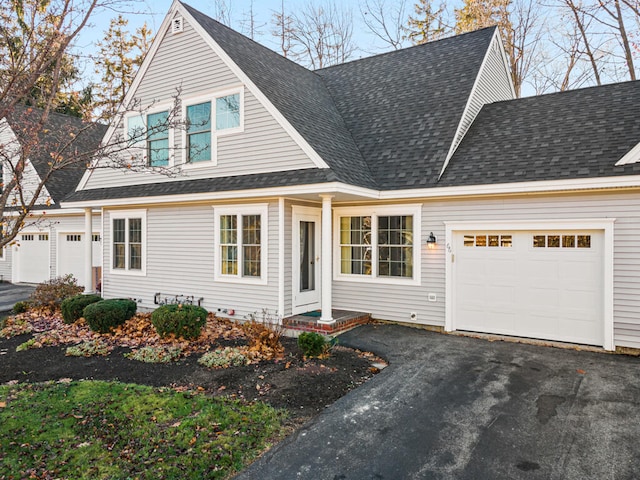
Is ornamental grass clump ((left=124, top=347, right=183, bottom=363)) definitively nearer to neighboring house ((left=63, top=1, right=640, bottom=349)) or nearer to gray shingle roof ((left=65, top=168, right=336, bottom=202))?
neighboring house ((left=63, top=1, right=640, bottom=349))

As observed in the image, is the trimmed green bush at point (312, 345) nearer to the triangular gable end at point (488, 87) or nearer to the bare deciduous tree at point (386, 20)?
the triangular gable end at point (488, 87)

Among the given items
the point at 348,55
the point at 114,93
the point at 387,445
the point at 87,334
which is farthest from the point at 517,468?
the point at 114,93

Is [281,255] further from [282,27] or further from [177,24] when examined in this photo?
Result: [282,27]

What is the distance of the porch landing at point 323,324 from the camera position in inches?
344

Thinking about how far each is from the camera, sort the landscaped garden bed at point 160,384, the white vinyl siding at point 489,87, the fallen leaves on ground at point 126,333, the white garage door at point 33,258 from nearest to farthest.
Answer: the landscaped garden bed at point 160,384, the fallen leaves on ground at point 126,333, the white vinyl siding at point 489,87, the white garage door at point 33,258

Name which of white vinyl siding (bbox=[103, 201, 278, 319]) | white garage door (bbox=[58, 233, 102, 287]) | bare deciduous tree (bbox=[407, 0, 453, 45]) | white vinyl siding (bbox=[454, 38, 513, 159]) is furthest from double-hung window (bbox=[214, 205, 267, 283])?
bare deciduous tree (bbox=[407, 0, 453, 45])

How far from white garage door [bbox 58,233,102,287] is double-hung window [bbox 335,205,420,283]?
10864 millimetres

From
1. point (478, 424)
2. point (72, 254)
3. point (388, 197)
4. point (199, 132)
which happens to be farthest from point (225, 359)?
point (72, 254)

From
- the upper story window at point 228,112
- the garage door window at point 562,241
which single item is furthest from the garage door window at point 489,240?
the upper story window at point 228,112

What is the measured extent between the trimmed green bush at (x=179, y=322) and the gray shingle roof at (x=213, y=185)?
9.31 ft

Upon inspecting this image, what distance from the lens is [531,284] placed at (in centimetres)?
830

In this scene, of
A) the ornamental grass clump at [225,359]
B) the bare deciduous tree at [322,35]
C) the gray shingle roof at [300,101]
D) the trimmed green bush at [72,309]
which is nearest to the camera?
the ornamental grass clump at [225,359]

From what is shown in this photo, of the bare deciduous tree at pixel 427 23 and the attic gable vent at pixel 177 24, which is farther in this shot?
the bare deciduous tree at pixel 427 23

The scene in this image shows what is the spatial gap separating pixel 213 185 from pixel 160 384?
5.00 m
